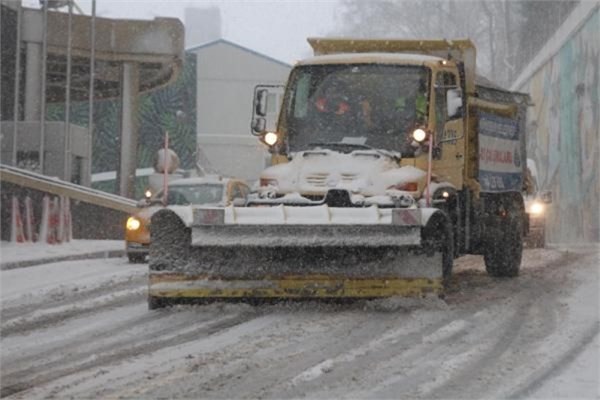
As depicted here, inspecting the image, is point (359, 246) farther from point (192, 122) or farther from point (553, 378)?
point (192, 122)

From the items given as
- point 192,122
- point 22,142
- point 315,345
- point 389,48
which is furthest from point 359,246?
point 192,122

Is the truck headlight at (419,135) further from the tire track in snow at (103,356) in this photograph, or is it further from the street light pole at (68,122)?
the street light pole at (68,122)

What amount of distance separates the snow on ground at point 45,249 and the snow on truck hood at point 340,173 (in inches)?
251

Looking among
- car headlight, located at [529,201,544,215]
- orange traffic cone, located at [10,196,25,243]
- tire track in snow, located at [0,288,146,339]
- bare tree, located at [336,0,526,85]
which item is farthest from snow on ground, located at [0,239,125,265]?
bare tree, located at [336,0,526,85]

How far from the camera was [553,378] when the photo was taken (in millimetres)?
7457

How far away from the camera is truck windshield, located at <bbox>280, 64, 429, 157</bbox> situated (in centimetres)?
1210

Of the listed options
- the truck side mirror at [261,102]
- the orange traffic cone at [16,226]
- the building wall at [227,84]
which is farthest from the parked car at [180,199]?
the building wall at [227,84]

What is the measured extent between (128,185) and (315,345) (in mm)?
23149

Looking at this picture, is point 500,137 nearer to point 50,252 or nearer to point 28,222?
point 50,252

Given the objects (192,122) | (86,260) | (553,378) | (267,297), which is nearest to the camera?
(553,378)

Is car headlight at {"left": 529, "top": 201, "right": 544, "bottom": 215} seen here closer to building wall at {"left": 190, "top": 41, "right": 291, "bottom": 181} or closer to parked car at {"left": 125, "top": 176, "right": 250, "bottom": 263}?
parked car at {"left": 125, "top": 176, "right": 250, "bottom": 263}

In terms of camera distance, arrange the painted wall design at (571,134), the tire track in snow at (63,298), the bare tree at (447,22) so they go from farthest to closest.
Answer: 1. the bare tree at (447,22)
2. the painted wall design at (571,134)
3. the tire track in snow at (63,298)

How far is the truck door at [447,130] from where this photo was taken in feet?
40.2

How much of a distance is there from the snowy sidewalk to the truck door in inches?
271
